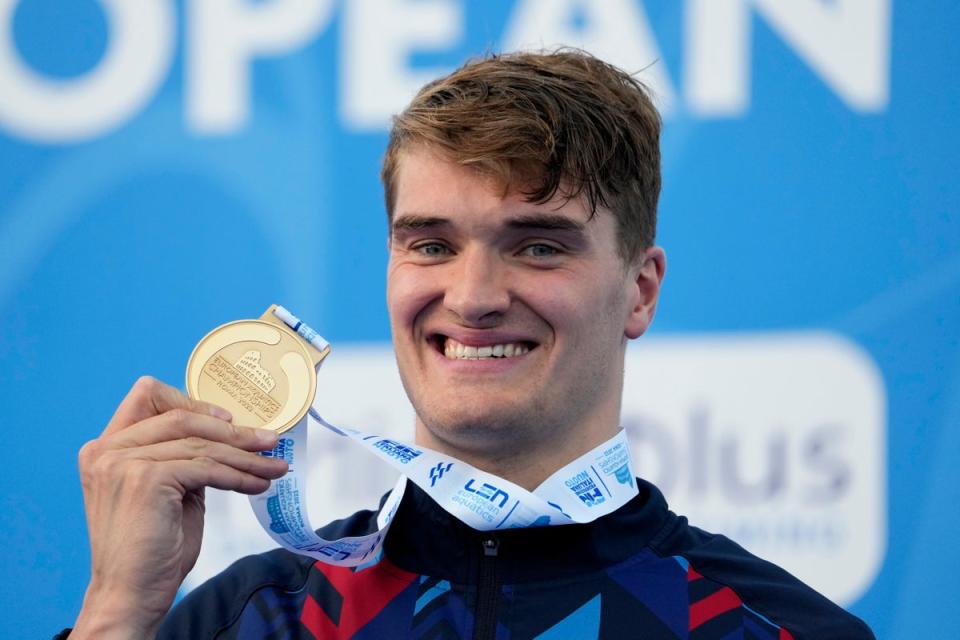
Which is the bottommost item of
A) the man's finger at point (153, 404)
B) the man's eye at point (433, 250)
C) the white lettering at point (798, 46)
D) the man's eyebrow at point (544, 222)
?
the man's finger at point (153, 404)

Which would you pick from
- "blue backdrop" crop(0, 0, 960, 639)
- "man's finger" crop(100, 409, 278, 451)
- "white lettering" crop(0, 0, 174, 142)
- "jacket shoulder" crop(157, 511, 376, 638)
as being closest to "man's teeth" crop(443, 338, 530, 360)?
"man's finger" crop(100, 409, 278, 451)

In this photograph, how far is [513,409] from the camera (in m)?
1.97

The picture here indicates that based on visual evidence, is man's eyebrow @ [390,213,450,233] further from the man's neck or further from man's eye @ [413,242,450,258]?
the man's neck

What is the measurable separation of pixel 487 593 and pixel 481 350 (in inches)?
15.7

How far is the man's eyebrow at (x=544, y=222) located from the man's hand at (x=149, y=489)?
527 millimetres

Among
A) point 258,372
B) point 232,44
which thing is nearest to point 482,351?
point 258,372

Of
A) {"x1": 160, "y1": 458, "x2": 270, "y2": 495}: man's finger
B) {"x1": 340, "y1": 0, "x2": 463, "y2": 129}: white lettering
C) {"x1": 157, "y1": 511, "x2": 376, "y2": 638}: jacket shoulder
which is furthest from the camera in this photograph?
{"x1": 340, "y1": 0, "x2": 463, "y2": 129}: white lettering

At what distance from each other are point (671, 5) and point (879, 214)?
72 centimetres

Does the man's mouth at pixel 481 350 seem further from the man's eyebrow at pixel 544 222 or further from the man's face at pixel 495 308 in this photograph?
the man's eyebrow at pixel 544 222

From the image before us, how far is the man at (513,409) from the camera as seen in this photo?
195 centimetres

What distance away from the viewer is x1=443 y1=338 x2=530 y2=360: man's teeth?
2.00 meters

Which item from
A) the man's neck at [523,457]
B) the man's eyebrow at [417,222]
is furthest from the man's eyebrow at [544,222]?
the man's neck at [523,457]

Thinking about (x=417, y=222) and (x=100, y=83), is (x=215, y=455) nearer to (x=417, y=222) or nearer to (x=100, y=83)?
(x=417, y=222)

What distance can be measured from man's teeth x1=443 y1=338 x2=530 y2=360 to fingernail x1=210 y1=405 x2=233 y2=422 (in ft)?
1.29
